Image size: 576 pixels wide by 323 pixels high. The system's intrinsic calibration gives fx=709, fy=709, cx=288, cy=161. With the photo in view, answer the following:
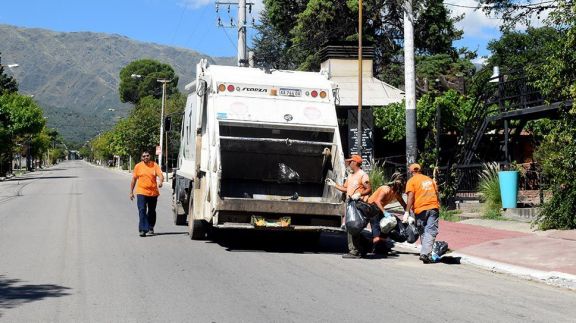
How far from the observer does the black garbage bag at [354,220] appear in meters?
11.4

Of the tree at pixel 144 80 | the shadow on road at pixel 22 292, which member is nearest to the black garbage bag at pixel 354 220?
the shadow on road at pixel 22 292

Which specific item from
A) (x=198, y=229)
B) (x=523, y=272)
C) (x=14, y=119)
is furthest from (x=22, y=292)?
(x=14, y=119)

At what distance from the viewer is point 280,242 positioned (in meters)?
14.0

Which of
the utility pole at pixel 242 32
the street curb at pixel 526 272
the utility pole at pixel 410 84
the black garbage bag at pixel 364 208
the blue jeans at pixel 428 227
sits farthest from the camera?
the utility pole at pixel 242 32

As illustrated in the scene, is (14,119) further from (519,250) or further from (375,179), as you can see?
(519,250)

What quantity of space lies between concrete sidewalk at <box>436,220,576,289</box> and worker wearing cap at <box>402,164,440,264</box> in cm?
79

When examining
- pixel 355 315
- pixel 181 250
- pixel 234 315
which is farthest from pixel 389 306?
pixel 181 250

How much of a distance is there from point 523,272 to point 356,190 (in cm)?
291

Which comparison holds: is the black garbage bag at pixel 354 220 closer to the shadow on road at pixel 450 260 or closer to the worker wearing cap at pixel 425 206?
the worker wearing cap at pixel 425 206

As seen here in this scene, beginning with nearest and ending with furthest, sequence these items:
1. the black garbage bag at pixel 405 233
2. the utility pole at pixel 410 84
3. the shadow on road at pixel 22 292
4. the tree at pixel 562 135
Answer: the shadow on road at pixel 22 292
the black garbage bag at pixel 405 233
the tree at pixel 562 135
the utility pole at pixel 410 84

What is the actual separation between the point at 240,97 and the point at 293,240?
10.6ft

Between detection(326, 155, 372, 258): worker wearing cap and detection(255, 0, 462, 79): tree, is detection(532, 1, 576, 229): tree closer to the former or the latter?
detection(326, 155, 372, 258): worker wearing cap

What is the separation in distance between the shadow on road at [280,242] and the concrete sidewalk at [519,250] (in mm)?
2223

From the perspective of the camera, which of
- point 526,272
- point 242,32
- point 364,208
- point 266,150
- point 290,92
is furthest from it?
point 242,32
